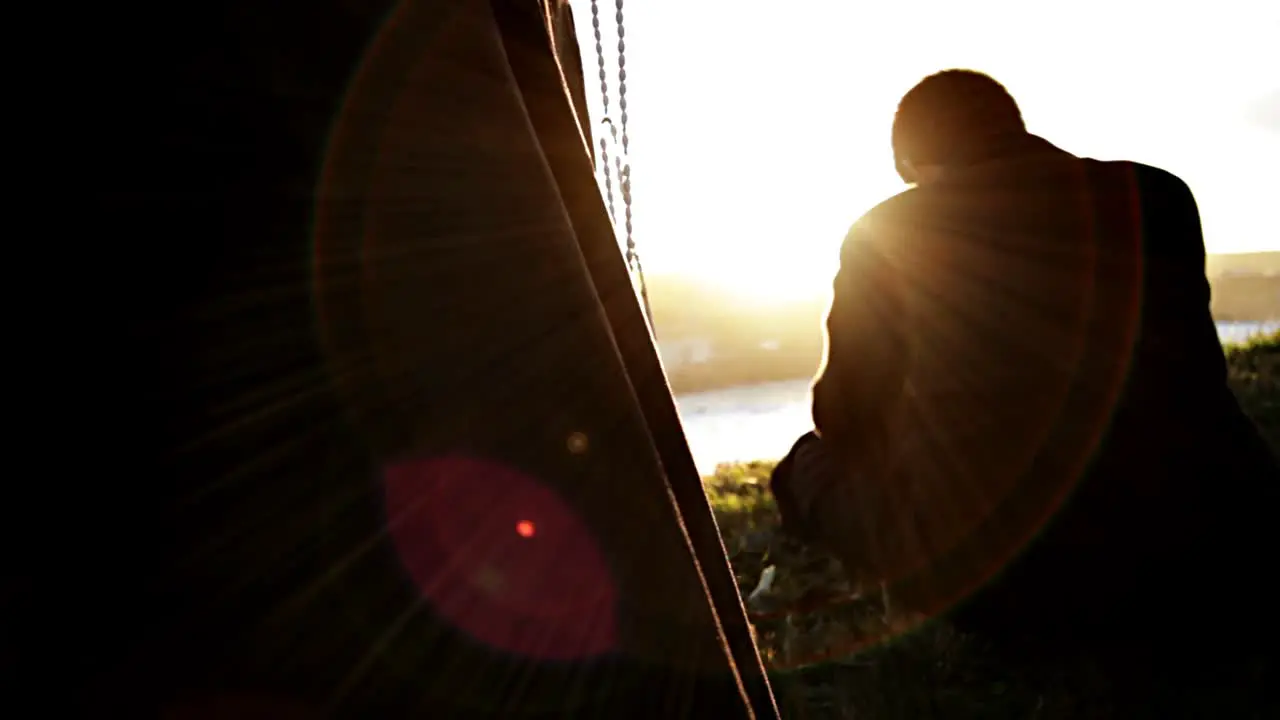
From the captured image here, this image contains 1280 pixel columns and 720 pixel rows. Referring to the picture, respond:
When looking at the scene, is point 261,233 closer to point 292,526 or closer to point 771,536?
point 292,526

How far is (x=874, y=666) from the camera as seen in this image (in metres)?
2.00

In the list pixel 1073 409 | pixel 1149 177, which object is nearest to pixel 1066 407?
pixel 1073 409

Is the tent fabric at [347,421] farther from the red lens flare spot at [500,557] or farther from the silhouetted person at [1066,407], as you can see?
the silhouetted person at [1066,407]

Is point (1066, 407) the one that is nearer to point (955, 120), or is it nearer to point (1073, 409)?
point (1073, 409)

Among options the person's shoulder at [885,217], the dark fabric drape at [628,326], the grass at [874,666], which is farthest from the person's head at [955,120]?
the dark fabric drape at [628,326]

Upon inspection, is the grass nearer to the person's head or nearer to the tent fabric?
the person's head

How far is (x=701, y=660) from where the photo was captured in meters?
0.71

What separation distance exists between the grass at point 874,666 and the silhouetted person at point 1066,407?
0.12 meters

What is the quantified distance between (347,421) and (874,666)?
1.69m

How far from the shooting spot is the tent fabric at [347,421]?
1.88 feet

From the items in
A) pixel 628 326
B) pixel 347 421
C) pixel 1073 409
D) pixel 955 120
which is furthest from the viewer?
pixel 955 120

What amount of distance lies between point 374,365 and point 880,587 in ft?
6.61

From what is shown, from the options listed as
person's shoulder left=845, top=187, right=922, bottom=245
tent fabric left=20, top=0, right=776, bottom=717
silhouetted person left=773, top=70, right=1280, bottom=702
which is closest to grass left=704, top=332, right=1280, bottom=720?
silhouetted person left=773, top=70, right=1280, bottom=702

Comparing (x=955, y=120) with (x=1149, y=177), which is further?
(x=955, y=120)
